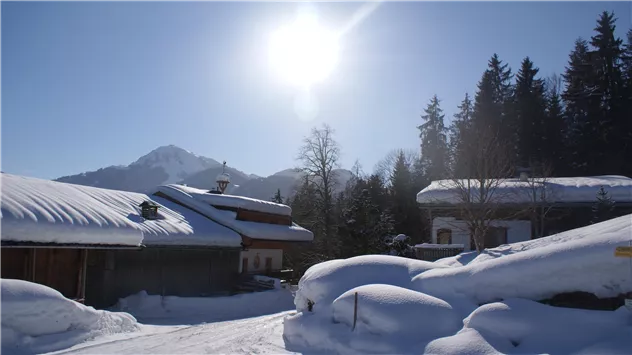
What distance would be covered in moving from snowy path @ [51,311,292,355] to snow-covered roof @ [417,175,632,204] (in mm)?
12198

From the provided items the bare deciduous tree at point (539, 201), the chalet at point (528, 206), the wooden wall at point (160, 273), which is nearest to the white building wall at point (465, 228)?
the chalet at point (528, 206)

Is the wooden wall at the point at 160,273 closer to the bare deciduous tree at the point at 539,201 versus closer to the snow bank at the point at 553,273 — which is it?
the snow bank at the point at 553,273

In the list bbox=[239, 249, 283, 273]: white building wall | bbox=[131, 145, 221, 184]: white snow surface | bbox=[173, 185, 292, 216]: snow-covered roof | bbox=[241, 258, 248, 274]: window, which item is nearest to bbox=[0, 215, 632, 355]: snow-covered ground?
bbox=[241, 258, 248, 274]: window

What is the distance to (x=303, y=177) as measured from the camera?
114ft

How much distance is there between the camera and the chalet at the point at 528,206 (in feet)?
70.3

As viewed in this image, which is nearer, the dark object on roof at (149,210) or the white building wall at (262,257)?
the dark object on roof at (149,210)

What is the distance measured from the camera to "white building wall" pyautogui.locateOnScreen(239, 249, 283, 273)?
82.3ft

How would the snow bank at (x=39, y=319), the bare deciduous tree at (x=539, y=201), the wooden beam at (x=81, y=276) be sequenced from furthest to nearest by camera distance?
1. the bare deciduous tree at (x=539, y=201)
2. the wooden beam at (x=81, y=276)
3. the snow bank at (x=39, y=319)

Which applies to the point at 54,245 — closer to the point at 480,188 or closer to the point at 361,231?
the point at 480,188

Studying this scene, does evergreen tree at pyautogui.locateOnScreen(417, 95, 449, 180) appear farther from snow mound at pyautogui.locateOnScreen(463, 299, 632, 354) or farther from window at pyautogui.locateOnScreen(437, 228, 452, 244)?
snow mound at pyautogui.locateOnScreen(463, 299, 632, 354)

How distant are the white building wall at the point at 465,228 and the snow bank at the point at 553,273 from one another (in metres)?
12.5

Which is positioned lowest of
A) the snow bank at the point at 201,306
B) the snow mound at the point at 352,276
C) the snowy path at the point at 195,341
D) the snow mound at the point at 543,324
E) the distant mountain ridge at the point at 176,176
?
the snow bank at the point at 201,306

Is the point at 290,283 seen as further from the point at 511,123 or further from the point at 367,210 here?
the point at 511,123

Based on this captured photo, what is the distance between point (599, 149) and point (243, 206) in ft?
87.6
